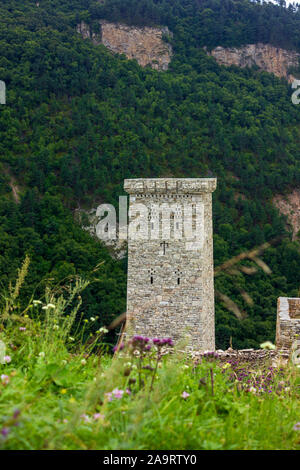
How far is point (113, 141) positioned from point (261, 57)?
29.1m

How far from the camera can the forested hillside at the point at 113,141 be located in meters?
26.3

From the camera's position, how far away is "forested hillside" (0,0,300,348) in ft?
86.2

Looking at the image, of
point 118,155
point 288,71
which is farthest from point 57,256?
point 288,71

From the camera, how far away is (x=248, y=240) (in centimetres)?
2936

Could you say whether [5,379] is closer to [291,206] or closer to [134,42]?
[291,206]

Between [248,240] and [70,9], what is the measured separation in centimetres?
4168

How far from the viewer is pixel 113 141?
124 feet

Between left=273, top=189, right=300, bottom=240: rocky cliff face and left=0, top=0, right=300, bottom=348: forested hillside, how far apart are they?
0.71 m

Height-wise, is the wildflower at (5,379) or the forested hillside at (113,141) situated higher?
the forested hillside at (113,141)

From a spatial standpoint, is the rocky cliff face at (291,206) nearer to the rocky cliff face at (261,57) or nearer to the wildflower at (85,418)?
the rocky cliff face at (261,57)

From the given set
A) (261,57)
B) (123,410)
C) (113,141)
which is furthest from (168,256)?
(261,57)

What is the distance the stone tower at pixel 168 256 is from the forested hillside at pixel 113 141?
1089 cm

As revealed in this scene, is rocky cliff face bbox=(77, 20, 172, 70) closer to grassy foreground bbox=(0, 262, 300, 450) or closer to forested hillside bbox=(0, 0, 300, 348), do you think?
forested hillside bbox=(0, 0, 300, 348)

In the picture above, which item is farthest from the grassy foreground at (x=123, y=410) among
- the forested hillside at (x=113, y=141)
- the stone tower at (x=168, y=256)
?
the forested hillside at (x=113, y=141)
